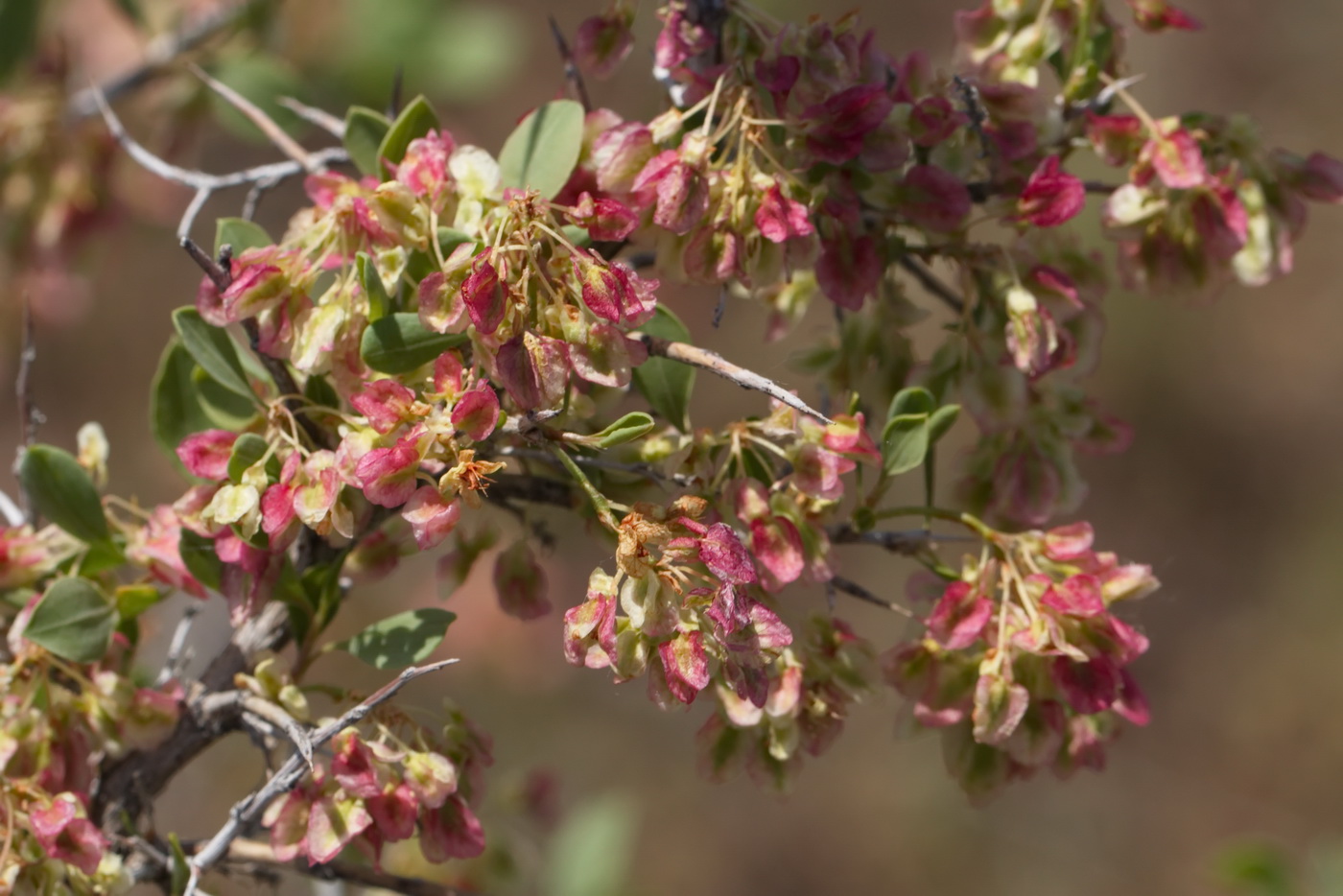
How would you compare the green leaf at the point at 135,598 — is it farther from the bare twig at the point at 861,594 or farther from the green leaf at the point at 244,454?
the bare twig at the point at 861,594

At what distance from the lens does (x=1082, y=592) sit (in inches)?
33.6

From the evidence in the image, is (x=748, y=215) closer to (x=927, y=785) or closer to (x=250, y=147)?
(x=927, y=785)

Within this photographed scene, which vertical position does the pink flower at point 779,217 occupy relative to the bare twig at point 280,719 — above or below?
above

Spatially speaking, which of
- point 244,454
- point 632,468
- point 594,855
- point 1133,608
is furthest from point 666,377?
point 1133,608

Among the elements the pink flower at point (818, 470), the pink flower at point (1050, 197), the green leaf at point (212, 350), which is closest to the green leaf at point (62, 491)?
the green leaf at point (212, 350)

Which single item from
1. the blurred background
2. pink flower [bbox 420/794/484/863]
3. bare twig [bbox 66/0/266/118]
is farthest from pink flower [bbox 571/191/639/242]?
the blurred background

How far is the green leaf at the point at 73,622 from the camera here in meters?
0.87

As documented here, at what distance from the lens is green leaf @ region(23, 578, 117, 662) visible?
0.87 m

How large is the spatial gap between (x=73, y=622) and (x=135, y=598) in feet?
0.24

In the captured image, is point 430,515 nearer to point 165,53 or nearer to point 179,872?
point 179,872

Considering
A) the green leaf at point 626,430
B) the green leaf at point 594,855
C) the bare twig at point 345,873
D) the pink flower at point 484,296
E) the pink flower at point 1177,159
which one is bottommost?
the green leaf at point 594,855

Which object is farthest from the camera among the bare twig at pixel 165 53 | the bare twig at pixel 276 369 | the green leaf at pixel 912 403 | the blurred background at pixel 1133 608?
the blurred background at pixel 1133 608

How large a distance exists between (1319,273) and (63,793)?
552 cm

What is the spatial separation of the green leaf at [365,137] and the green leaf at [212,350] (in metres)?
0.20
